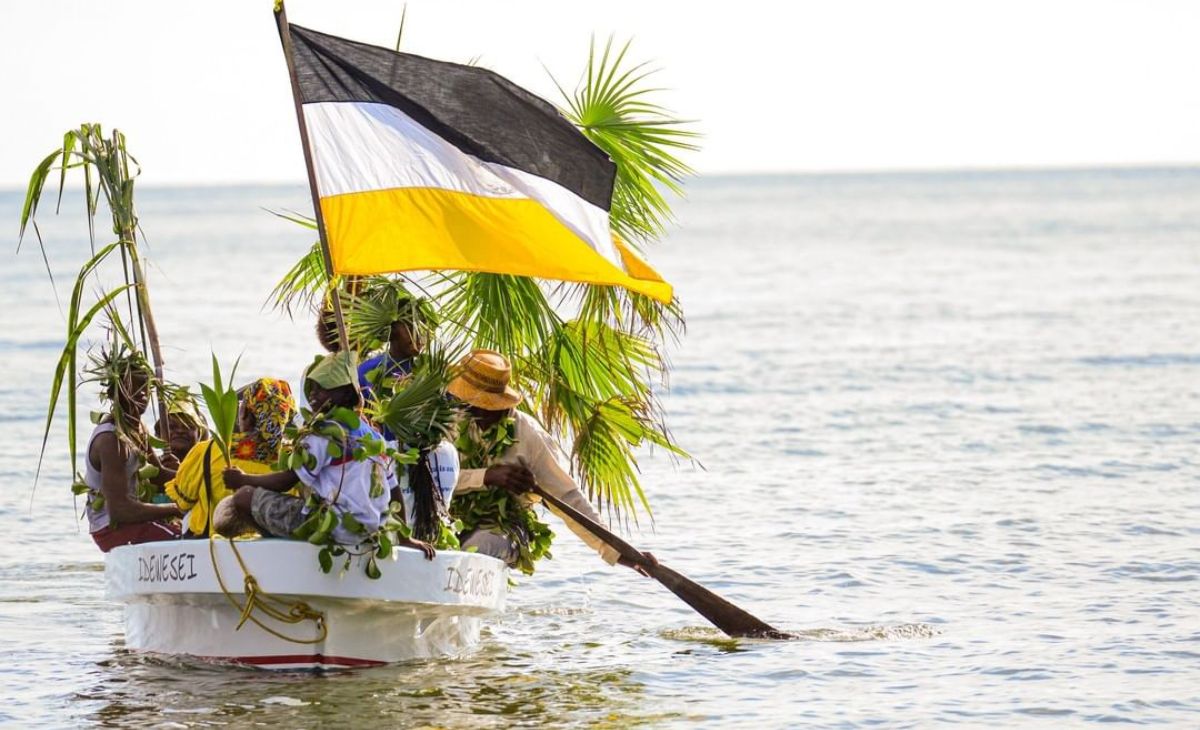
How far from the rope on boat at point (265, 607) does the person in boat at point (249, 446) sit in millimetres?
324

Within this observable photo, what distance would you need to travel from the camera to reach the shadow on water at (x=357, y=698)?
10508mm

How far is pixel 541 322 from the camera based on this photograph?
42.9 feet

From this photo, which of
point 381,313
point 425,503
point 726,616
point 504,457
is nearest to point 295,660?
point 425,503

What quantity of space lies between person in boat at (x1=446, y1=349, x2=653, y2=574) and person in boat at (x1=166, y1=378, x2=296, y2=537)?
59.3 inches

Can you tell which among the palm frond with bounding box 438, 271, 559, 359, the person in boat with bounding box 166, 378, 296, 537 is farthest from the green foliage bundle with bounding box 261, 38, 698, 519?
the person in boat with bounding box 166, 378, 296, 537

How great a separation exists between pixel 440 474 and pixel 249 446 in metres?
1.19

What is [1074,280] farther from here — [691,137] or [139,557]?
[139,557]

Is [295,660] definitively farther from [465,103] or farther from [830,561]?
[830,561]

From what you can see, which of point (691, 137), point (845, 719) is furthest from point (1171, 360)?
point (845, 719)

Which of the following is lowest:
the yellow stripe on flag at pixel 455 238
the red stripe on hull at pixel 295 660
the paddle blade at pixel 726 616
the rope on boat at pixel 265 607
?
the red stripe on hull at pixel 295 660

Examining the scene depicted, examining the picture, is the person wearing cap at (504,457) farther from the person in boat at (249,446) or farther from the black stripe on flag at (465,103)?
the person in boat at (249,446)

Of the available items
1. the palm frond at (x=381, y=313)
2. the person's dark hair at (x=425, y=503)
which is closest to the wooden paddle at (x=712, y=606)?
the person's dark hair at (x=425, y=503)

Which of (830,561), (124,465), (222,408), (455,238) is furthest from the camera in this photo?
(830,561)

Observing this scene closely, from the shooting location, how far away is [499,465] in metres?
11.6
